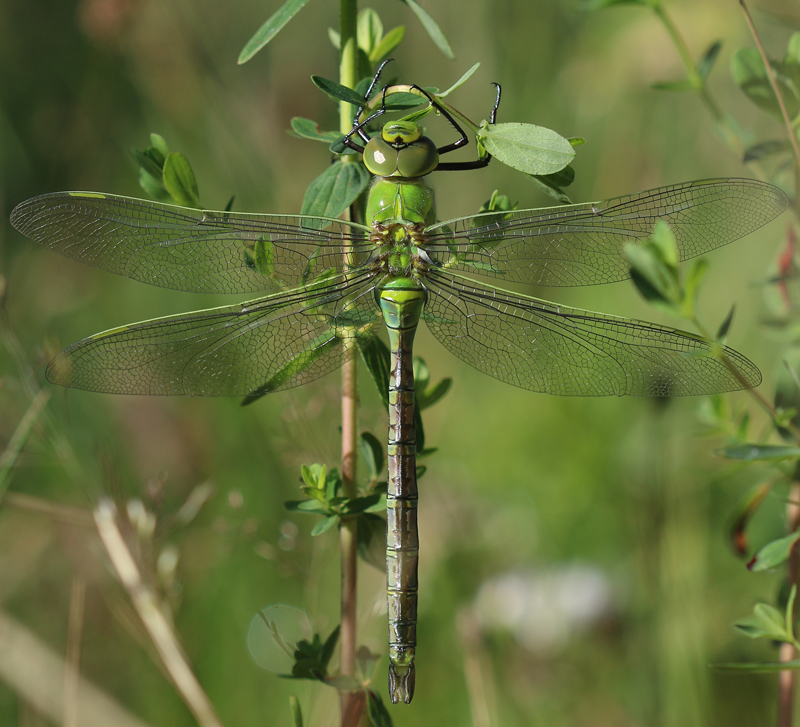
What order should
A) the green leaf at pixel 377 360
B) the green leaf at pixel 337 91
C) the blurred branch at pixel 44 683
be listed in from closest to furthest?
the green leaf at pixel 337 91 < the green leaf at pixel 377 360 < the blurred branch at pixel 44 683

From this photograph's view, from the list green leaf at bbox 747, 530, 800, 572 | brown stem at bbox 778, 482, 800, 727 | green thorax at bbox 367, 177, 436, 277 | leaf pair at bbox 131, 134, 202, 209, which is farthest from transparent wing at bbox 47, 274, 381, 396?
brown stem at bbox 778, 482, 800, 727

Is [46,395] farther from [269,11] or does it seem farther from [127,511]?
[269,11]

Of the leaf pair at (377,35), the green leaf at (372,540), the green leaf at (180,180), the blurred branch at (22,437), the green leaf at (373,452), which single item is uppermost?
the leaf pair at (377,35)

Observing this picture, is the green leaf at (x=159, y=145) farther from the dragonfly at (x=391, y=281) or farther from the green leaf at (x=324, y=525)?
the green leaf at (x=324, y=525)

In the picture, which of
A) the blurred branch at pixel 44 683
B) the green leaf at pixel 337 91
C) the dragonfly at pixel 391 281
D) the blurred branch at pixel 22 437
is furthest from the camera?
the blurred branch at pixel 44 683

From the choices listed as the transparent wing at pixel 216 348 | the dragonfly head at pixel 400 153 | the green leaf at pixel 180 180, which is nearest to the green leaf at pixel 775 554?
the transparent wing at pixel 216 348

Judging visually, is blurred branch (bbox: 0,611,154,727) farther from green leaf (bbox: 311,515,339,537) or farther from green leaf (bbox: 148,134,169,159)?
green leaf (bbox: 148,134,169,159)

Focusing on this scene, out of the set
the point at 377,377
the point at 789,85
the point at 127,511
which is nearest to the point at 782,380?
the point at 789,85
